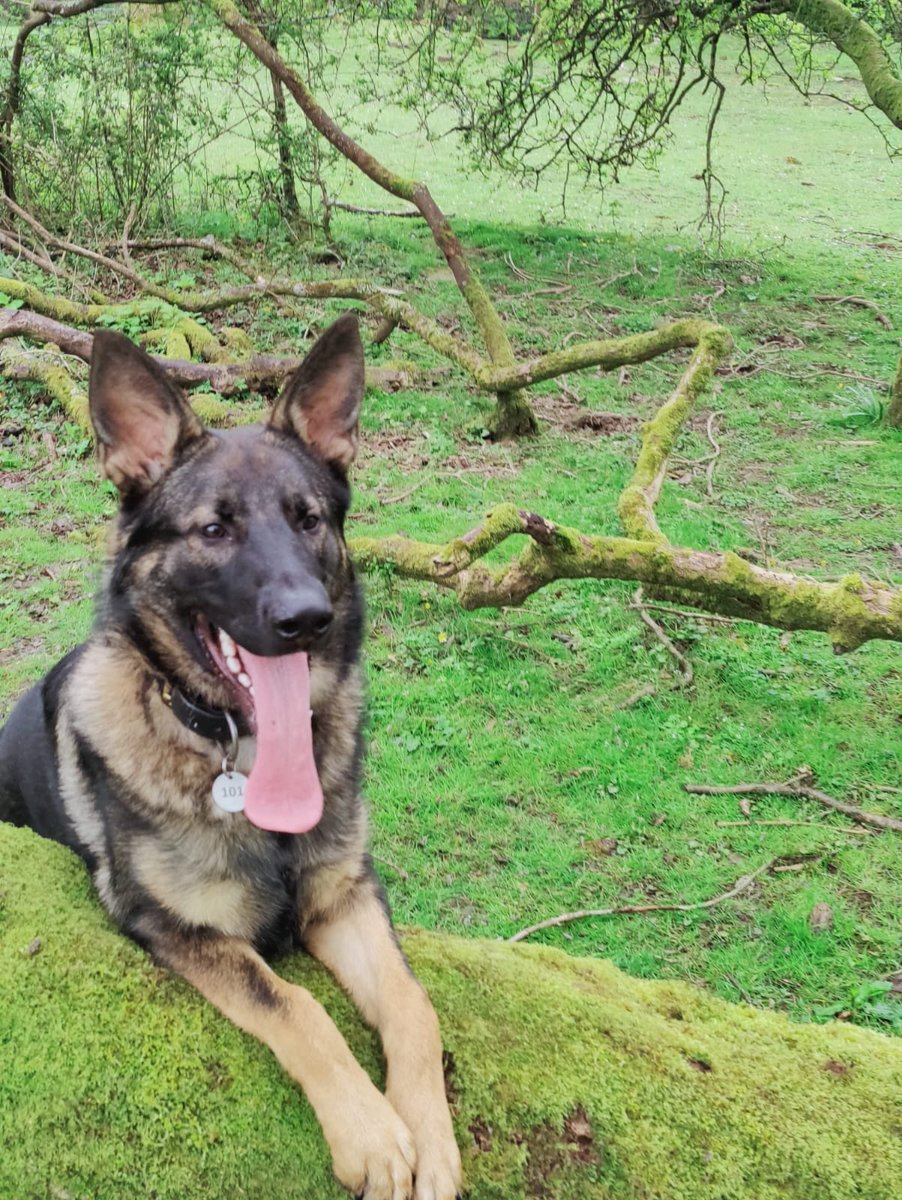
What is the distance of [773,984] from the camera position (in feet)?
12.4

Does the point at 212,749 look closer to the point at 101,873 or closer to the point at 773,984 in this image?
the point at 101,873

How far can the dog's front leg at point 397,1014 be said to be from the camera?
73.0 inches

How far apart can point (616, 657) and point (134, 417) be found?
3860 mm

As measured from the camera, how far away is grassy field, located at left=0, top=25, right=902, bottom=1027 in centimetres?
416

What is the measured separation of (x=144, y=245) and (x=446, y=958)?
1195cm

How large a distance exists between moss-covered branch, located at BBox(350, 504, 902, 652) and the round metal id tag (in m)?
2.90

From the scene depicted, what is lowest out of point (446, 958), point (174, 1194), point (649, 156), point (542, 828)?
point (542, 828)

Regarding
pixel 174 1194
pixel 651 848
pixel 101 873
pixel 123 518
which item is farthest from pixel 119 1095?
pixel 651 848

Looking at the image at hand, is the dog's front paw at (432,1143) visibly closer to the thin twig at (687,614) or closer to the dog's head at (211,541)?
the dog's head at (211,541)

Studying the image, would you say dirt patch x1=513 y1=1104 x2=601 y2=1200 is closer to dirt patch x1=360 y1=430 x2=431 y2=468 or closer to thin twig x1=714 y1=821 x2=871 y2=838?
thin twig x1=714 y1=821 x2=871 y2=838

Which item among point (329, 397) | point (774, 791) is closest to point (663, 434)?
point (774, 791)

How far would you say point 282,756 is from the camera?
247 centimetres

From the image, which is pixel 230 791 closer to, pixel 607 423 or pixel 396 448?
pixel 396 448

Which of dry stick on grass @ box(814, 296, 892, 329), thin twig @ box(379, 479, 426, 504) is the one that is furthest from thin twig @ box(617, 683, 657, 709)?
dry stick on grass @ box(814, 296, 892, 329)
